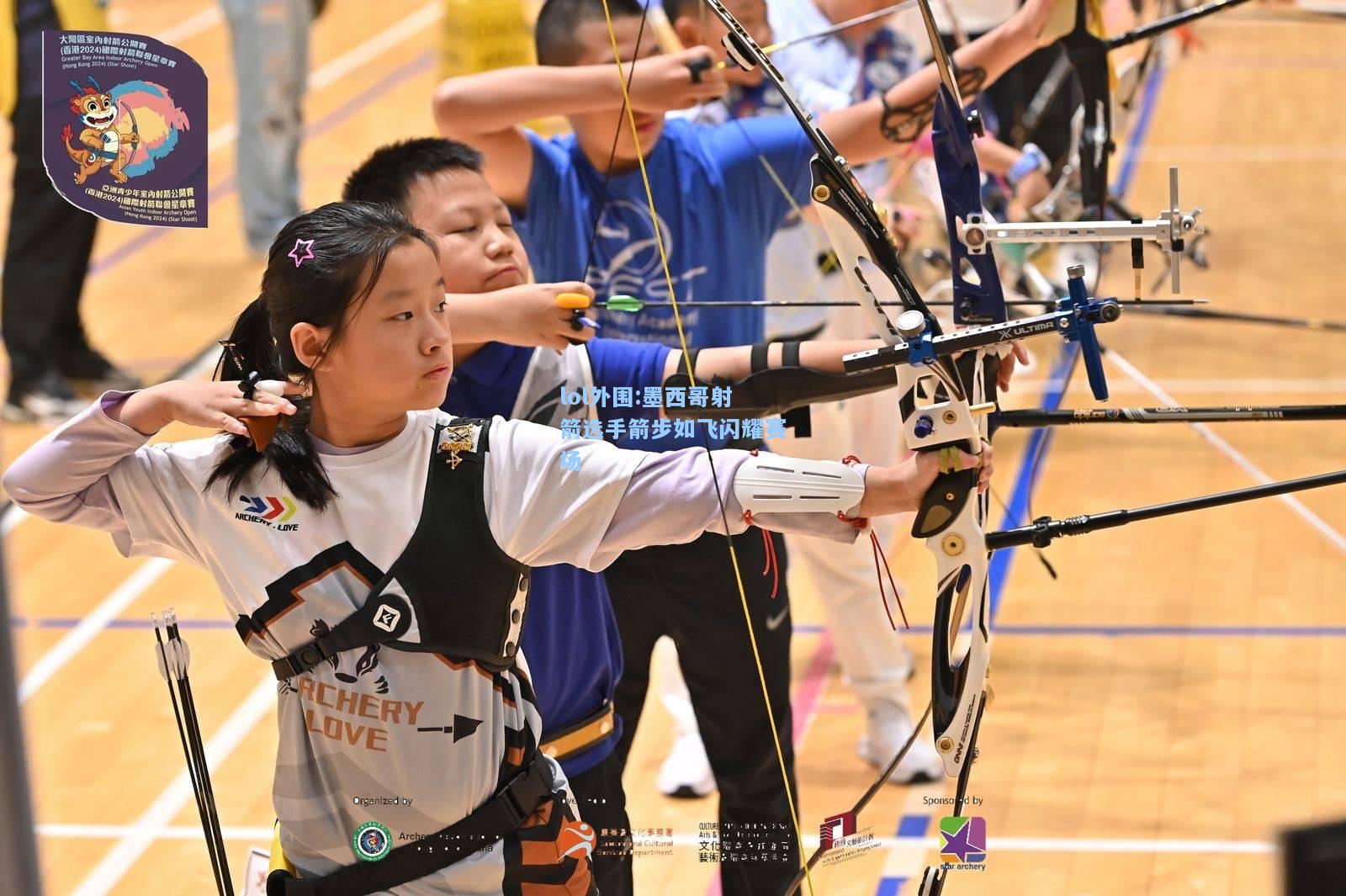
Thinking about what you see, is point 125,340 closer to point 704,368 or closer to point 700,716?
point 700,716

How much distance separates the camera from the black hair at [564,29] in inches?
91.0

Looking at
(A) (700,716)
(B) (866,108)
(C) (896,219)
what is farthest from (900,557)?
(C) (896,219)

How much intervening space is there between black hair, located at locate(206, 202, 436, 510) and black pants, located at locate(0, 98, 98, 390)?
0.84 feet

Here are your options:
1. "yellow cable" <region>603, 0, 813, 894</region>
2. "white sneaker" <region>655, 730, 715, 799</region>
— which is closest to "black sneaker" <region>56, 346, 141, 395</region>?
"white sneaker" <region>655, 730, 715, 799</region>

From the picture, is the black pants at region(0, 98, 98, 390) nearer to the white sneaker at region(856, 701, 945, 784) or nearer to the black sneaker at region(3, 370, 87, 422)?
the black sneaker at region(3, 370, 87, 422)

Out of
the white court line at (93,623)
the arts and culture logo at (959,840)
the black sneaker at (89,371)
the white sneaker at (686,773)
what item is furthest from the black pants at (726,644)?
the black sneaker at (89,371)

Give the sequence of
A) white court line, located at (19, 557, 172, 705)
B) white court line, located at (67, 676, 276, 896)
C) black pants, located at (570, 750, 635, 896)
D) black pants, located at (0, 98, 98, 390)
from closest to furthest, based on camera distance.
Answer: black pants, located at (570, 750, 635, 896)
black pants, located at (0, 98, 98, 390)
white court line, located at (67, 676, 276, 896)
white court line, located at (19, 557, 172, 705)

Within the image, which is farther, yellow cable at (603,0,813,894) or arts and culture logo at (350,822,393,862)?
yellow cable at (603,0,813,894)

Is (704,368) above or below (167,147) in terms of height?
below

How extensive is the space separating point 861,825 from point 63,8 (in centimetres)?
130

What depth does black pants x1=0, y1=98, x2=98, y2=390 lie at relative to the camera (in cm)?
196

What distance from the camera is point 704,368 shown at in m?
1.79

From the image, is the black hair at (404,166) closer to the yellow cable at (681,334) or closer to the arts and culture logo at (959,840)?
the yellow cable at (681,334)

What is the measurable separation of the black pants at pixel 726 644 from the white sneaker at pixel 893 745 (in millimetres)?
654
